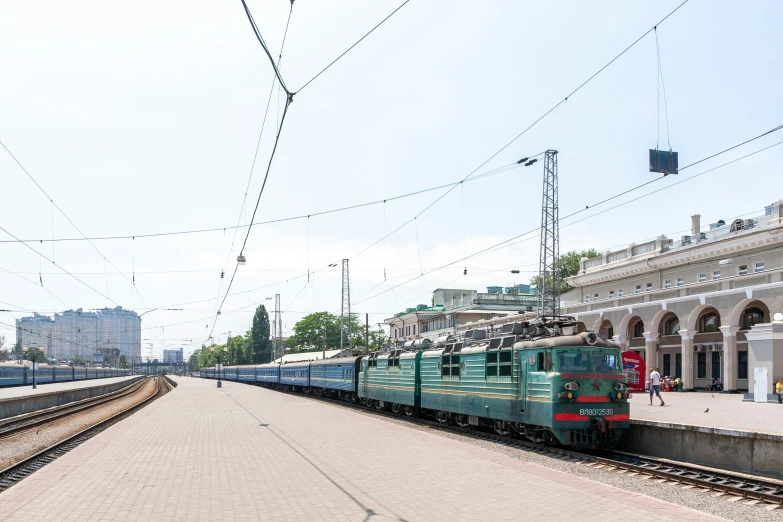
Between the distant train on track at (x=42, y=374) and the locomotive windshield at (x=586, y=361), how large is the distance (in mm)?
55573

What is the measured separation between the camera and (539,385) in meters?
17.5

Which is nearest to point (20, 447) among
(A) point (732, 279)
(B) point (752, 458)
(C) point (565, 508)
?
(C) point (565, 508)

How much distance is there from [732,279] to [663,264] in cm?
784

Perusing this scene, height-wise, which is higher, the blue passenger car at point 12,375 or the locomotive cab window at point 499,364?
the locomotive cab window at point 499,364

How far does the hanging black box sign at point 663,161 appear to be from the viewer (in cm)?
1706

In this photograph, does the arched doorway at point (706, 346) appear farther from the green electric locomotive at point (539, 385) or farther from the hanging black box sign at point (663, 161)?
the hanging black box sign at point (663, 161)

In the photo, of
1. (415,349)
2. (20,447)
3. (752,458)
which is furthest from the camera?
(415,349)

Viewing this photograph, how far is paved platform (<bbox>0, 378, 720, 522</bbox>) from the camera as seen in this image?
33.1ft

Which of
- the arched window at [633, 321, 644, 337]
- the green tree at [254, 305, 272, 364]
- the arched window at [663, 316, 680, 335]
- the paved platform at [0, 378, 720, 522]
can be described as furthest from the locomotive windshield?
the green tree at [254, 305, 272, 364]

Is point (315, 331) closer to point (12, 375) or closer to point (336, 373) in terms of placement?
point (12, 375)

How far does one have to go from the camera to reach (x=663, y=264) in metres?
47.3

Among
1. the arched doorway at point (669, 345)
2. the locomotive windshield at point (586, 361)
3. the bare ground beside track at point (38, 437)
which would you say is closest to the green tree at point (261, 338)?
the arched doorway at point (669, 345)

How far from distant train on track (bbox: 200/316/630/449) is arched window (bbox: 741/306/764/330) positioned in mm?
22654

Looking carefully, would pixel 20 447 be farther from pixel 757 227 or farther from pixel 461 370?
pixel 757 227
